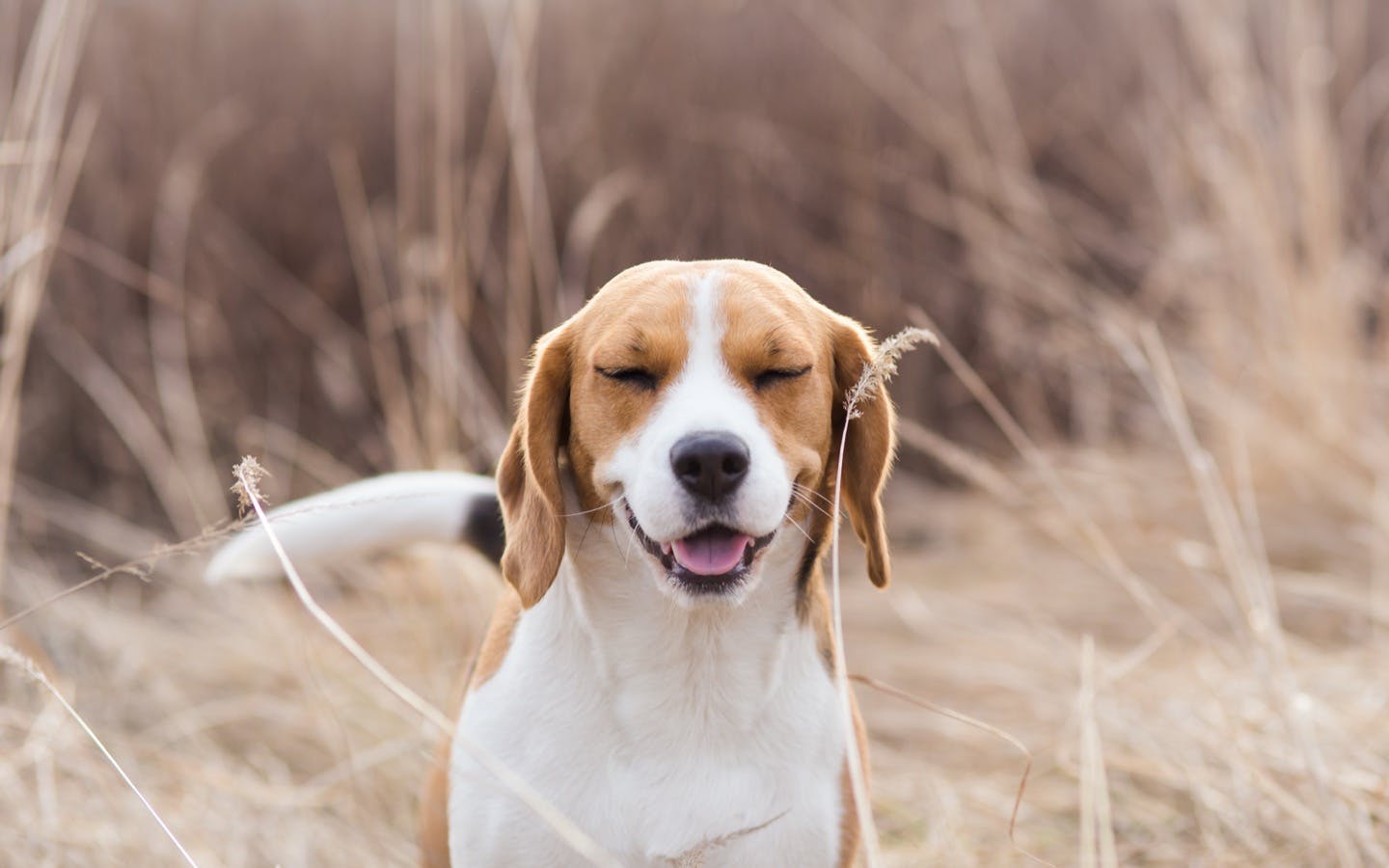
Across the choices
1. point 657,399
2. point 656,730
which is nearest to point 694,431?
point 657,399

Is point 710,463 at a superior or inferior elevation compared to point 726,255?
superior

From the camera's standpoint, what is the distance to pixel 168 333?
624cm

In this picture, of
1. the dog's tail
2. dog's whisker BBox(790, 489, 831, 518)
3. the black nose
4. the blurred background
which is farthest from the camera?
the blurred background

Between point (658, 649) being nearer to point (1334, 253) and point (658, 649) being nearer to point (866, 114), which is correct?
point (1334, 253)

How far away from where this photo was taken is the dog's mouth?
7.40 feet

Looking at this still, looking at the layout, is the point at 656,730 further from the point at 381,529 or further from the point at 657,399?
the point at 381,529

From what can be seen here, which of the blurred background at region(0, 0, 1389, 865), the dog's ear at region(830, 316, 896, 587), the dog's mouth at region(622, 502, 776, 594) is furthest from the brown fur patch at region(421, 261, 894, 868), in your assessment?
the blurred background at region(0, 0, 1389, 865)

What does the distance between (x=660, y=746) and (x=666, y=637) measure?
0.19 meters

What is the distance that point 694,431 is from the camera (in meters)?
2.13

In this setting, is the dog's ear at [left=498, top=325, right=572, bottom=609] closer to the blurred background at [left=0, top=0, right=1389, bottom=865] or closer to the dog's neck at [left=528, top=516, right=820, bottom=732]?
the dog's neck at [left=528, top=516, right=820, bottom=732]

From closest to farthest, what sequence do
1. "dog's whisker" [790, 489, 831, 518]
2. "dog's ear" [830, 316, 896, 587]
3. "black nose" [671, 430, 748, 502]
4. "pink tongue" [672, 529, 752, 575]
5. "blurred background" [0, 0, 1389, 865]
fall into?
"black nose" [671, 430, 748, 502]
"pink tongue" [672, 529, 752, 575]
"dog's whisker" [790, 489, 831, 518]
"dog's ear" [830, 316, 896, 587]
"blurred background" [0, 0, 1389, 865]

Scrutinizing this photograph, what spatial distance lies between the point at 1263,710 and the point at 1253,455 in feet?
8.05

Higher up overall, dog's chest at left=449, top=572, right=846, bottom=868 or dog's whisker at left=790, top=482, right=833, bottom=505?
dog's whisker at left=790, top=482, right=833, bottom=505

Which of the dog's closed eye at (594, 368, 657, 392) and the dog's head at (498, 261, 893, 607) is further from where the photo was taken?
the dog's closed eye at (594, 368, 657, 392)
